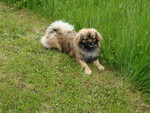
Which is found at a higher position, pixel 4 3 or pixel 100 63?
pixel 4 3

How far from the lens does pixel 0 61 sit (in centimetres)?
506

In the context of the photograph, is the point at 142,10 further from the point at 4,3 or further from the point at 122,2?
the point at 4,3

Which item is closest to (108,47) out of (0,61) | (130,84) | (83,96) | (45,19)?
(130,84)

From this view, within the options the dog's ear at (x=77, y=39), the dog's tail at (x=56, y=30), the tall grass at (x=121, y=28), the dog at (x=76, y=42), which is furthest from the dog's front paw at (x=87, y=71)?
the dog's tail at (x=56, y=30)

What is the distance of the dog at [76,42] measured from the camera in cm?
501

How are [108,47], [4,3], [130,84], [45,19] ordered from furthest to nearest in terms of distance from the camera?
[4,3], [45,19], [108,47], [130,84]

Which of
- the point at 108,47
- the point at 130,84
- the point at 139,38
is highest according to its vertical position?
the point at 139,38

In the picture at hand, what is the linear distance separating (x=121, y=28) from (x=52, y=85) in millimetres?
1655

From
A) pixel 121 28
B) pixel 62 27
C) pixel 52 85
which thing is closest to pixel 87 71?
pixel 52 85

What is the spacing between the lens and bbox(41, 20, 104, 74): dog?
5008mm

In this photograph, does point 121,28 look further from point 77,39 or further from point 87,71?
point 87,71

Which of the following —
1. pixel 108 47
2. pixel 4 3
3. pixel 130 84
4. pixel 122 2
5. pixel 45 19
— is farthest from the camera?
pixel 4 3

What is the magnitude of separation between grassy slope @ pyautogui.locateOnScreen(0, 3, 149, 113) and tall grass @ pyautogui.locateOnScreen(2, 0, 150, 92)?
10.5 inches

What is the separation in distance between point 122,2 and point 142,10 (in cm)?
74
